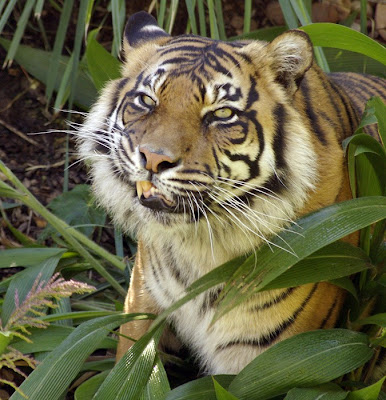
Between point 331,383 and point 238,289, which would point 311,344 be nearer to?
point 331,383

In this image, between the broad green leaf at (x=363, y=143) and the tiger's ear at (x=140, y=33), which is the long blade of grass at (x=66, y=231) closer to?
the tiger's ear at (x=140, y=33)

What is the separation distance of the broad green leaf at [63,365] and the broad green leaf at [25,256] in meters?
0.65

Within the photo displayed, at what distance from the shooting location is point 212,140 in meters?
1.85

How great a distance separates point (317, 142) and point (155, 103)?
0.47m

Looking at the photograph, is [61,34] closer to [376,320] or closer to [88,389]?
[88,389]

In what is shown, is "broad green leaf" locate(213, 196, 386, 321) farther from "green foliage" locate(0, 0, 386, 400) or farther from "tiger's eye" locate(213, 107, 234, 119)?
"tiger's eye" locate(213, 107, 234, 119)

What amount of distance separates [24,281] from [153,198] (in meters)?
0.91

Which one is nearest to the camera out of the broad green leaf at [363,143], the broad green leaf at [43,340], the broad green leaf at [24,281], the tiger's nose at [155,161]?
the tiger's nose at [155,161]

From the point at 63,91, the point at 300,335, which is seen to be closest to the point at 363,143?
the point at 300,335

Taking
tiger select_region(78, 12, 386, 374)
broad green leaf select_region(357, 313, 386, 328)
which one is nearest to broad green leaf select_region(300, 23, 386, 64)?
tiger select_region(78, 12, 386, 374)

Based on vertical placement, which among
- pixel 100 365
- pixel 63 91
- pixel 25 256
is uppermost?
pixel 63 91

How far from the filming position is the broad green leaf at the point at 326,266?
191 centimetres

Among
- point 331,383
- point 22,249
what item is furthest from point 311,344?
point 22,249

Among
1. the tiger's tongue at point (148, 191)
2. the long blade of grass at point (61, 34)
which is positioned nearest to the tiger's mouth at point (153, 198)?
the tiger's tongue at point (148, 191)
